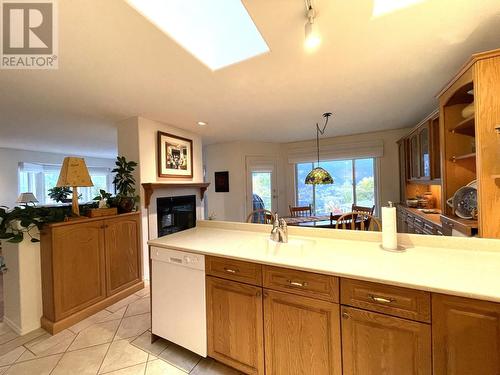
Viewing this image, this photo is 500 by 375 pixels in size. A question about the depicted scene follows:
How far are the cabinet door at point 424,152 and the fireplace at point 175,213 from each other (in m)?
3.55

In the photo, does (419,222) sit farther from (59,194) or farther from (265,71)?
(59,194)

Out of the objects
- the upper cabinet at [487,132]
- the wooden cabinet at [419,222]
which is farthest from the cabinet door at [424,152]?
the upper cabinet at [487,132]

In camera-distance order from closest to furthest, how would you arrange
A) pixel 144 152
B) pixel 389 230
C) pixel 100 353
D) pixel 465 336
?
pixel 465 336
pixel 389 230
pixel 100 353
pixel 144 152

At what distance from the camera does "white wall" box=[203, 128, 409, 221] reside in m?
4.37

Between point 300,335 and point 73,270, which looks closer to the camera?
point 300,335

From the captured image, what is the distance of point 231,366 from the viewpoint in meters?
1.41

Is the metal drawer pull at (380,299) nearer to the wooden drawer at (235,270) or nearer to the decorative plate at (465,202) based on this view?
the wooden drawer at (235,270)

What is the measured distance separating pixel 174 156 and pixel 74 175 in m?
1.46

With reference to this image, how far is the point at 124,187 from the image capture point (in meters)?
2.71

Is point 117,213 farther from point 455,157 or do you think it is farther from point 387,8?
point 455,157

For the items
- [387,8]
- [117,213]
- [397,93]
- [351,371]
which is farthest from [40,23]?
[397,93]

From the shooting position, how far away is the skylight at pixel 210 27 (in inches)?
50.8

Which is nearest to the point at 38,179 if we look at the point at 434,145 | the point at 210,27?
the point at 210,27

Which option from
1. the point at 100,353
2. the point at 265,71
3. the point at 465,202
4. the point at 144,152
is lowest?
the point at 100,353
